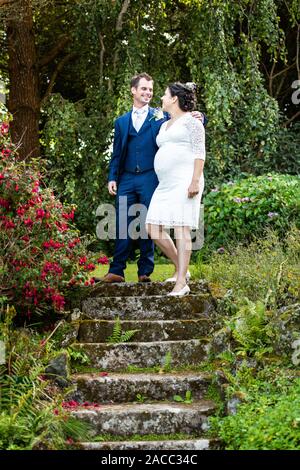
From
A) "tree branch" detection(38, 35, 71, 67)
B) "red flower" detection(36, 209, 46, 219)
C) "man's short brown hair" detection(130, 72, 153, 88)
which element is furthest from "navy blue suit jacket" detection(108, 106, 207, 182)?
"tree branch" detection(38, 35, 71, 67)

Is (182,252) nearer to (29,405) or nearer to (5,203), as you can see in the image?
(5,203)

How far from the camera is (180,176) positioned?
6707mm

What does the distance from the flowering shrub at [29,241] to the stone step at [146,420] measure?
4.00ft

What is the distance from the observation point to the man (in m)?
7.26

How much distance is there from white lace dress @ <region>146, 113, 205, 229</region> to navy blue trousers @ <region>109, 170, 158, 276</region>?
0.50 meters

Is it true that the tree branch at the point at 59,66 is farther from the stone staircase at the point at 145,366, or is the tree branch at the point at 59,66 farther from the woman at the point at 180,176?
the stone staircase at the point at 145,366

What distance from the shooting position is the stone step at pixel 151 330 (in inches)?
244

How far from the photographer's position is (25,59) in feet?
37.2

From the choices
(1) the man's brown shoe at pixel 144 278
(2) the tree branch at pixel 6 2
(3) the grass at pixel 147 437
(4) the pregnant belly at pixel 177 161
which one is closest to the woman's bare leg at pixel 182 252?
(4) the pregnant belly at pixel 177 161

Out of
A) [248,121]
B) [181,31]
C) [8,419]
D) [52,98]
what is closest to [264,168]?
[248,121]

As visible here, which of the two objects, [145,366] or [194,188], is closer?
[145,366]

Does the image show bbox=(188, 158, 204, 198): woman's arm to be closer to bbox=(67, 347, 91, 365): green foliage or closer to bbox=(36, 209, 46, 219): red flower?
bbox=(36, 209, 46, 219): red flower

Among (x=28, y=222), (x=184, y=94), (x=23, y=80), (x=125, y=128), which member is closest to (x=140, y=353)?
(x=28, y=222)

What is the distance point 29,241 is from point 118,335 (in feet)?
3.17
